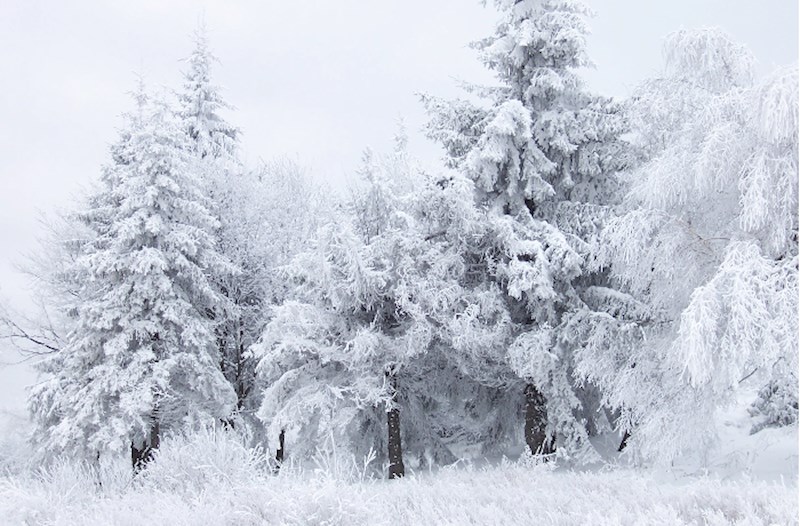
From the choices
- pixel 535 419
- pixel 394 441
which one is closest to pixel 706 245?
pixel 535 419

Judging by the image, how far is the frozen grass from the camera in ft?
18.2

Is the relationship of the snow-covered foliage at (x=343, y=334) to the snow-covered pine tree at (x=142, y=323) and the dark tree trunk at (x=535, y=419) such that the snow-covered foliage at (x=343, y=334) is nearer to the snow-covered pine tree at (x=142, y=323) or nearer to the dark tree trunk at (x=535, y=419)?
the dark tree trunk at (x=535, y=419)

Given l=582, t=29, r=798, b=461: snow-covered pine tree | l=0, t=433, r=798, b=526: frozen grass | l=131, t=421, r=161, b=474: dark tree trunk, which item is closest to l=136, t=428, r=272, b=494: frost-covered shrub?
l=0, t=433, r=798, b=526: frozen grass

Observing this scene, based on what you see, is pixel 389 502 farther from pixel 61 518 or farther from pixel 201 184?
pixel 201 184

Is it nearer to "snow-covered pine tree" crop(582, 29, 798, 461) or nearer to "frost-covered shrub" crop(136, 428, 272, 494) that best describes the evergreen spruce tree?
"frost-covered shrub" crop(136, 428, 272, 494)

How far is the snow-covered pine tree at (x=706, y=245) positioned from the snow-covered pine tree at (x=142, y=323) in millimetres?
9716

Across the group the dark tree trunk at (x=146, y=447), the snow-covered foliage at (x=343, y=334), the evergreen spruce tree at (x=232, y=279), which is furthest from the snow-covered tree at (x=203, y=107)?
the dark tree trunk at (x=146, y=447)

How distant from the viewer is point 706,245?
9969 millimetres

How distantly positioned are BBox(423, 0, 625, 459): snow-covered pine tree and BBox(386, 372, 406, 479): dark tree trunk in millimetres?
2411

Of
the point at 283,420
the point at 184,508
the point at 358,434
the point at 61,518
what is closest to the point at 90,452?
the point at 283,420

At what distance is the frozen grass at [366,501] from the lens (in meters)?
5.56

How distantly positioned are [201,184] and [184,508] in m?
11.2

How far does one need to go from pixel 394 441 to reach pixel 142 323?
672 centimetres

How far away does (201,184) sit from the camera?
16141 mm
